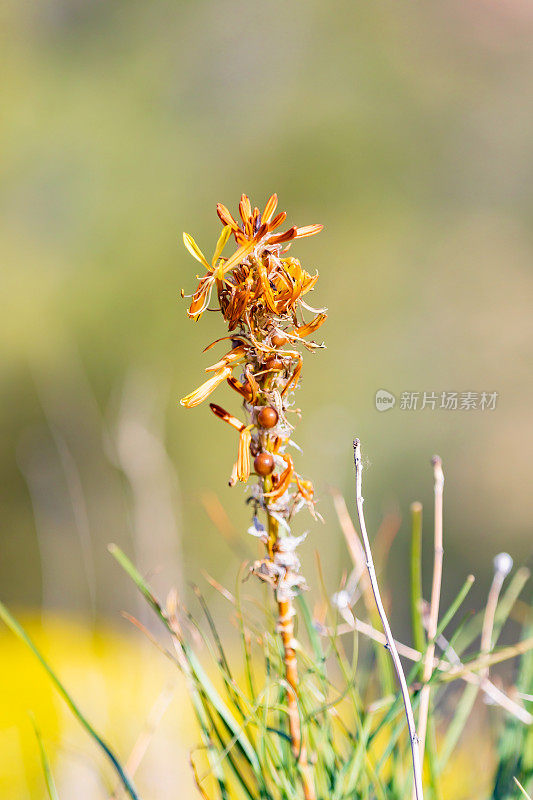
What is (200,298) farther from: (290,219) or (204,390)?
(290,219)

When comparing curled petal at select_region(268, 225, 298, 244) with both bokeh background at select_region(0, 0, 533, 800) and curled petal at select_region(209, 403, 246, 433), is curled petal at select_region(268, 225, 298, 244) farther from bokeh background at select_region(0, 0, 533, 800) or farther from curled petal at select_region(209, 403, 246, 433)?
bokeh background at select_region(0, 0, 533, 800)

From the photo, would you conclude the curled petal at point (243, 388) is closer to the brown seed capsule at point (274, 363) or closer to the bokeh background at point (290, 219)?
the brown seed capsule at point (274, 363)

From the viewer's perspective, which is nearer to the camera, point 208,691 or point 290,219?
point 208,691

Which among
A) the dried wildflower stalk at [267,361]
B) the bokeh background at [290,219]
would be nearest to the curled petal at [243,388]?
the dried wildflower stalk at [267,361]

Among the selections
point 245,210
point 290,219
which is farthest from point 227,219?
point 290,219

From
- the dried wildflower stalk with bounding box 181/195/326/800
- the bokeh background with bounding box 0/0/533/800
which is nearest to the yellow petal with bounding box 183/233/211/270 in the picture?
the dried wildflower stalk with bounding box 181/195/326/800

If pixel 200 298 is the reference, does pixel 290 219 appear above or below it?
above
